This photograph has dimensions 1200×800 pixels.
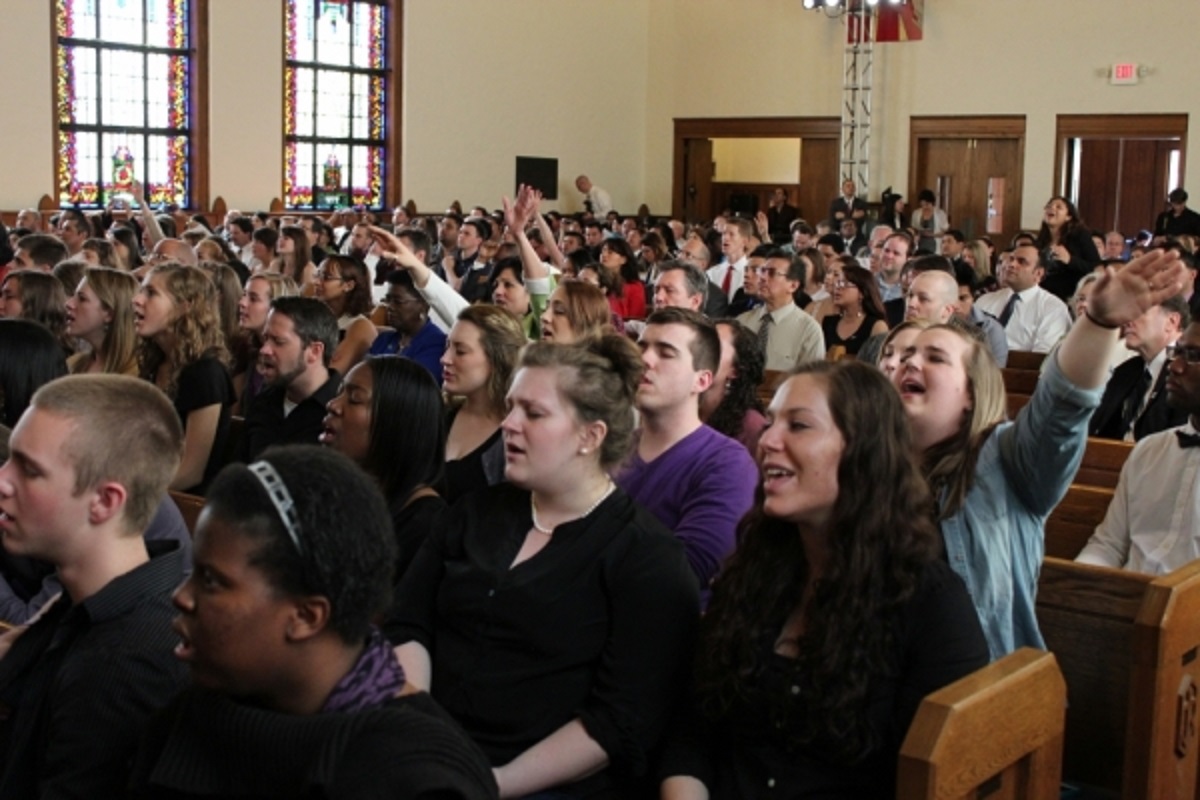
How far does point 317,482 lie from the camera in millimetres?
1743

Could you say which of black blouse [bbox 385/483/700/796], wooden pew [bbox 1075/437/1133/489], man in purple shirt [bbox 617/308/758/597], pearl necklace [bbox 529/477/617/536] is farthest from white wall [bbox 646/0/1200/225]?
black blouse [bbox 385/483/700/796]

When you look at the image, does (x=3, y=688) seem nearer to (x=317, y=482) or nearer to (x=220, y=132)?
(x=317, y=482)

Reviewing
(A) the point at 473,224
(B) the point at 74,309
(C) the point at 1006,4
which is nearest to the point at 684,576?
(B) the point at 74,309

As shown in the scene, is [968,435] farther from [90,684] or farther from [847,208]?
[847,208]

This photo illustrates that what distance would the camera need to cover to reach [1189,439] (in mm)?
3703

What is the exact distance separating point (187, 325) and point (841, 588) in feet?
12.1

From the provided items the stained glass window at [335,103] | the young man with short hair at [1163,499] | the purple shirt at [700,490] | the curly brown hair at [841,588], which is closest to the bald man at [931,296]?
the young man with short hair at [1163,499]

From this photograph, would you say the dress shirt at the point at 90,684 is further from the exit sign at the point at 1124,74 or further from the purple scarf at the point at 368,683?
the exit sign at the point at 1124,74

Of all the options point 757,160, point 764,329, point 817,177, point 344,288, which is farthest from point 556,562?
point 757,160

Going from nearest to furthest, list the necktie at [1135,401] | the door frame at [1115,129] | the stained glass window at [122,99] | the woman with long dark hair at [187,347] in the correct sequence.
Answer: the woman with long dark hair at [187,347], the necktie at [1135,401], the stained glass window at [122,99], the door frame at [1115,129]

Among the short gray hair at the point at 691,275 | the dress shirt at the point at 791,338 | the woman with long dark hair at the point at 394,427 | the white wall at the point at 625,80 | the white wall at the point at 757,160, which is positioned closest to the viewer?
the woman with long dark hair at the point at 394,427

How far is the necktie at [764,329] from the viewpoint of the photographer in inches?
302

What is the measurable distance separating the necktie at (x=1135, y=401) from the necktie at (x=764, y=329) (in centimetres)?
225

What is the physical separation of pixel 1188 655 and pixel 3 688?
213cm
